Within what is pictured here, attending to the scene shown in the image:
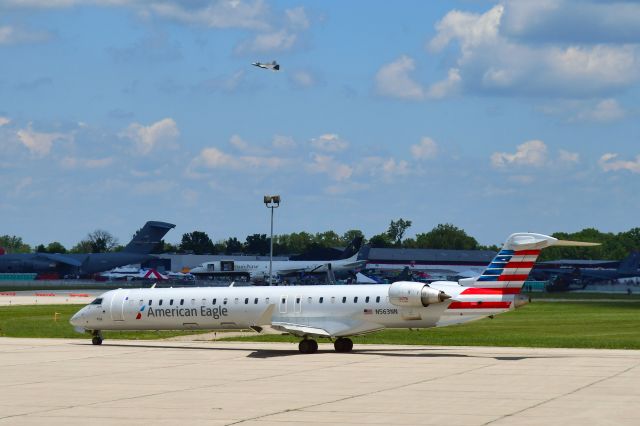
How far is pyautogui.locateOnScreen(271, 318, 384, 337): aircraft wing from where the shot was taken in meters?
40.4

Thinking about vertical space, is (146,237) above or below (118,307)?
above

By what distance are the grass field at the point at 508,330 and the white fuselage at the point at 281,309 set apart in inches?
225

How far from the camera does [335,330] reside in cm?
4078

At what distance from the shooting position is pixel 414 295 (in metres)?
39.0

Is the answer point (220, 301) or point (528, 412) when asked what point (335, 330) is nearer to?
point (220, 301)

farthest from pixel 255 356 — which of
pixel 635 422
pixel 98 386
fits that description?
pixel 635 422

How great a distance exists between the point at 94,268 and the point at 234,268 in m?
21.6

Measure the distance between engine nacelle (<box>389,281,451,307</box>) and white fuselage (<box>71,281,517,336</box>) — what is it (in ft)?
0.88

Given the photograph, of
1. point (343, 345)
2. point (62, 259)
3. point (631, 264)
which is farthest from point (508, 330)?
point (62, 259)

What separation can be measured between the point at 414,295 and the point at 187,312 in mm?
9825

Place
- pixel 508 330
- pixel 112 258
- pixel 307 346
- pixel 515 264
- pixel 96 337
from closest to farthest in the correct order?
pixel 515 264 < pixel 307 346 < pixel 96 337 < pixel 508 330 < pixel 112 258

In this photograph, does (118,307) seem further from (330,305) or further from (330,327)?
(330,327)

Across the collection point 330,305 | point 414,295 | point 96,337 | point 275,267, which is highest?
point 275,267

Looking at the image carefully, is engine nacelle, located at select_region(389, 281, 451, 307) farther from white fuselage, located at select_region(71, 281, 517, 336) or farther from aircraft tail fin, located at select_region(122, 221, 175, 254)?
aircraft tail fin, located at select_region(122, 221, 175, 254)
